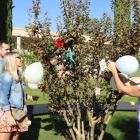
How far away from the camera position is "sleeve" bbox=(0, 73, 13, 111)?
7.45ft

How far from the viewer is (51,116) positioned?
17.7 ft

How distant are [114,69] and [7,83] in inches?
54.6

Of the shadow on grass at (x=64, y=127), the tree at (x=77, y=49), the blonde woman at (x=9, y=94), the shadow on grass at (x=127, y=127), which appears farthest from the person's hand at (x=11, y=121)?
the shadow on grass at (x=127, y=127)

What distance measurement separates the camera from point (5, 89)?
2.28 metres

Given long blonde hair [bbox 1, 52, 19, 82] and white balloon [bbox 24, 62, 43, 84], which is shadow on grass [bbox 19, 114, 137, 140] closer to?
white balloon [bbox 24, 62, 43, 84]

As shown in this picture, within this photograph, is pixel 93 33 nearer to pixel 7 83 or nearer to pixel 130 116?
pixel 7 83

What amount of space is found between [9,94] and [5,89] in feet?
0.39

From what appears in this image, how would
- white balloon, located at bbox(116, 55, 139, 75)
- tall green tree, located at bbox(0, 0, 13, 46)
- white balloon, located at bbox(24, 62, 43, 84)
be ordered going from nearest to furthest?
white balloon, located at bbox(116, 55, 139, 75) → white balloon, located at bbox(24, 62, 43, 84) → tall green tree, located at bbox(0, 0, 13, 46)

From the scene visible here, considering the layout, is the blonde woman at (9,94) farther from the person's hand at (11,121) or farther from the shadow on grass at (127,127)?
the shadow on grass at (127,127)

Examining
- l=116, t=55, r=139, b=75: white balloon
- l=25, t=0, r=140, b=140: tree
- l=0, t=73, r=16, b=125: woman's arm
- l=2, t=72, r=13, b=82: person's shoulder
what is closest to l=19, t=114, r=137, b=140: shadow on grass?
l=25, t=0, r=140, b=140: tree

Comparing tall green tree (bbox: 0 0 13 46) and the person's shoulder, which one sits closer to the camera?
the person's shoulder

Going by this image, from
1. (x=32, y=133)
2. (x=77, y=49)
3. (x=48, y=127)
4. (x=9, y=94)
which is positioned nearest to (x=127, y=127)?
(x=48, y=127)

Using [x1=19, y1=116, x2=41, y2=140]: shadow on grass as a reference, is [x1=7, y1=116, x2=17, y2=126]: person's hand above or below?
above

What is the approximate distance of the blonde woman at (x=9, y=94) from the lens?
2283 millimetres
